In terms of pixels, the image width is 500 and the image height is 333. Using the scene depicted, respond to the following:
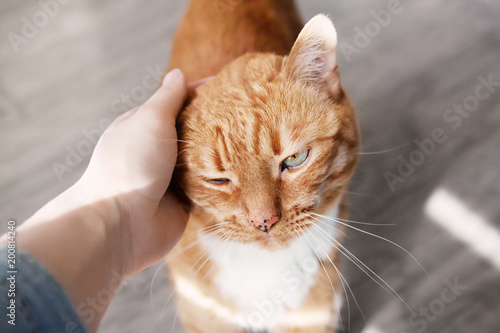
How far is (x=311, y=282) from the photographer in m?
1.51

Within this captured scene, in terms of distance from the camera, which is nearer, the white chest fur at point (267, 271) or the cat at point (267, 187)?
the cat at point (267, 187)

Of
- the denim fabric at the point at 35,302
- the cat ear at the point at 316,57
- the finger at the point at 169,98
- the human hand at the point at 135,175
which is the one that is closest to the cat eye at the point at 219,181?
the human hand at the point at 135,175

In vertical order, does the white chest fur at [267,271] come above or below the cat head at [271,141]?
below

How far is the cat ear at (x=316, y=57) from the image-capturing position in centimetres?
116

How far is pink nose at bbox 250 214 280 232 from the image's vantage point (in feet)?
3.84

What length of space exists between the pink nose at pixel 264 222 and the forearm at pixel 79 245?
15.0 inches

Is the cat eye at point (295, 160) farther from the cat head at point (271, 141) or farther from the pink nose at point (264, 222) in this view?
the pink nose at point (264, 222)

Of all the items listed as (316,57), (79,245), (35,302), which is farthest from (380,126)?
(35,302)

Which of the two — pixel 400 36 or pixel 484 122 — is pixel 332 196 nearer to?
pixel 484 122

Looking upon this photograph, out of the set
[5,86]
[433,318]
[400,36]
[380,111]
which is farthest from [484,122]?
[5,86]

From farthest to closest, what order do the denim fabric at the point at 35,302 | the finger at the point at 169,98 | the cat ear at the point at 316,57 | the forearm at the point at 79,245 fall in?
the finger at the point at 169,98
the cat ear at the point at 316,57
the forearm at the point at 79,245
the denim fabric at the point at 35,302

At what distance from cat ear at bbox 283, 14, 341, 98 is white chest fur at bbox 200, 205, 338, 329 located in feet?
1.43

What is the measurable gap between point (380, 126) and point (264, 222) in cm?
141

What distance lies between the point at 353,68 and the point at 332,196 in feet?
4.47
